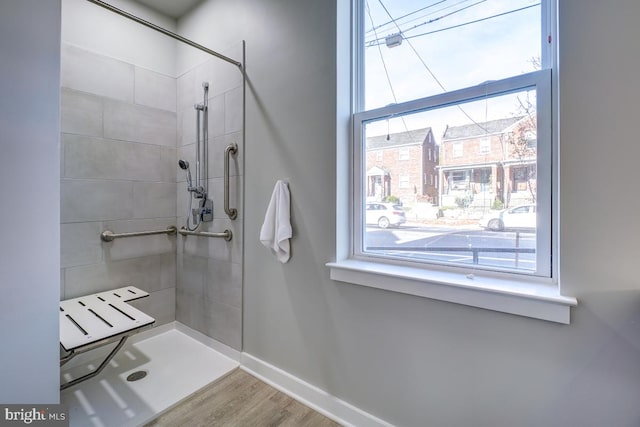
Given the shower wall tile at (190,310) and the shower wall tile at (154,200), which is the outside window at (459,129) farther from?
the shower wall tile at (154,200)

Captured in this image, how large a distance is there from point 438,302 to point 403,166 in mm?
670

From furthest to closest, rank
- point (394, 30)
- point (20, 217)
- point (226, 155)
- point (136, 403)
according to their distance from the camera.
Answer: point (226, 155) → point (136, 403) → point (394, 30) → point (20, 217)

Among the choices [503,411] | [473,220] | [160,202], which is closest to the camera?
[503,411]

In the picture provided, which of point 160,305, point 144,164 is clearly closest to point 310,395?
point 160,305

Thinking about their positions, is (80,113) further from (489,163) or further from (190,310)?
(489,163)

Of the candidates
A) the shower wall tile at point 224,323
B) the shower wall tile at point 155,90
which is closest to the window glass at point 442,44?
the shower wall tile at point 224,323

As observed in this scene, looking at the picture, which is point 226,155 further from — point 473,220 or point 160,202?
point 473,220

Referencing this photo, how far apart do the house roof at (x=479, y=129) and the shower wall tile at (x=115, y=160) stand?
2.31 m

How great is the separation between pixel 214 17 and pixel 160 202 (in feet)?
5.18

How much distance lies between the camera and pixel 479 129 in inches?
48.6

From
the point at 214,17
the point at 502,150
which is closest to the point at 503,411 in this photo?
the point at 502,150

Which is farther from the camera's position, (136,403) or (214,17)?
(214,17)

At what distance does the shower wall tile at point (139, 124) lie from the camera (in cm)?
220

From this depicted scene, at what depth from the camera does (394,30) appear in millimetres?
1492
